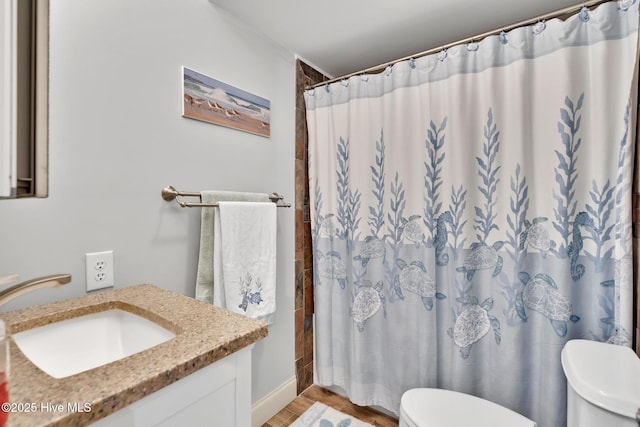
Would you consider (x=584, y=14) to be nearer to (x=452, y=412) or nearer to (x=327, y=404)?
(x=452, y=412)

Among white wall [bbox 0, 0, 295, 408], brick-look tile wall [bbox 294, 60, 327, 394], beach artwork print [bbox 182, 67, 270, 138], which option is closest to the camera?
white wall [bbox 0, 0, 295, 408]

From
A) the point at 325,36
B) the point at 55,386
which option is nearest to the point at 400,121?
the point at 325,36

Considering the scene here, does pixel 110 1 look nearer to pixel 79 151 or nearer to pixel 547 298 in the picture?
pixel 79 151

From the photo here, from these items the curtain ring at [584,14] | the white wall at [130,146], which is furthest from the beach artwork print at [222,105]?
the curtain ring at [584,14]

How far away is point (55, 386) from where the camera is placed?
50cm

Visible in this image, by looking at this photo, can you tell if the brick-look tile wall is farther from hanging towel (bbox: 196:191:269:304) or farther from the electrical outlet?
the electrical outlet

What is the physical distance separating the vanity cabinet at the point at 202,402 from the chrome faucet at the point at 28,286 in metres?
0.26

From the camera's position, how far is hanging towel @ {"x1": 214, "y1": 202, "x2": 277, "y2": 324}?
4.34ft

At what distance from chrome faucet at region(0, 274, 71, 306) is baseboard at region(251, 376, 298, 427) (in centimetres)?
140

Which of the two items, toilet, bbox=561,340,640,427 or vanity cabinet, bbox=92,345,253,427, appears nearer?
vanity cabinet, bbox=92,345,253,427

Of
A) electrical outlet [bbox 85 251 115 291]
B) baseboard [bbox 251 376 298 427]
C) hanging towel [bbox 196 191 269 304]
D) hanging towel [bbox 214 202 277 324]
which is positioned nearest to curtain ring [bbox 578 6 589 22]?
hanging towel [bbox 214 202 277 324]

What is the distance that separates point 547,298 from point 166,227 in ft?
5.29

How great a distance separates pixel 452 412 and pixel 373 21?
6.02 ft

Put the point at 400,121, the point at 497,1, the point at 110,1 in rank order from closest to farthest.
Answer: the point at 110,1
the point at 497,1
the point at 400,121
